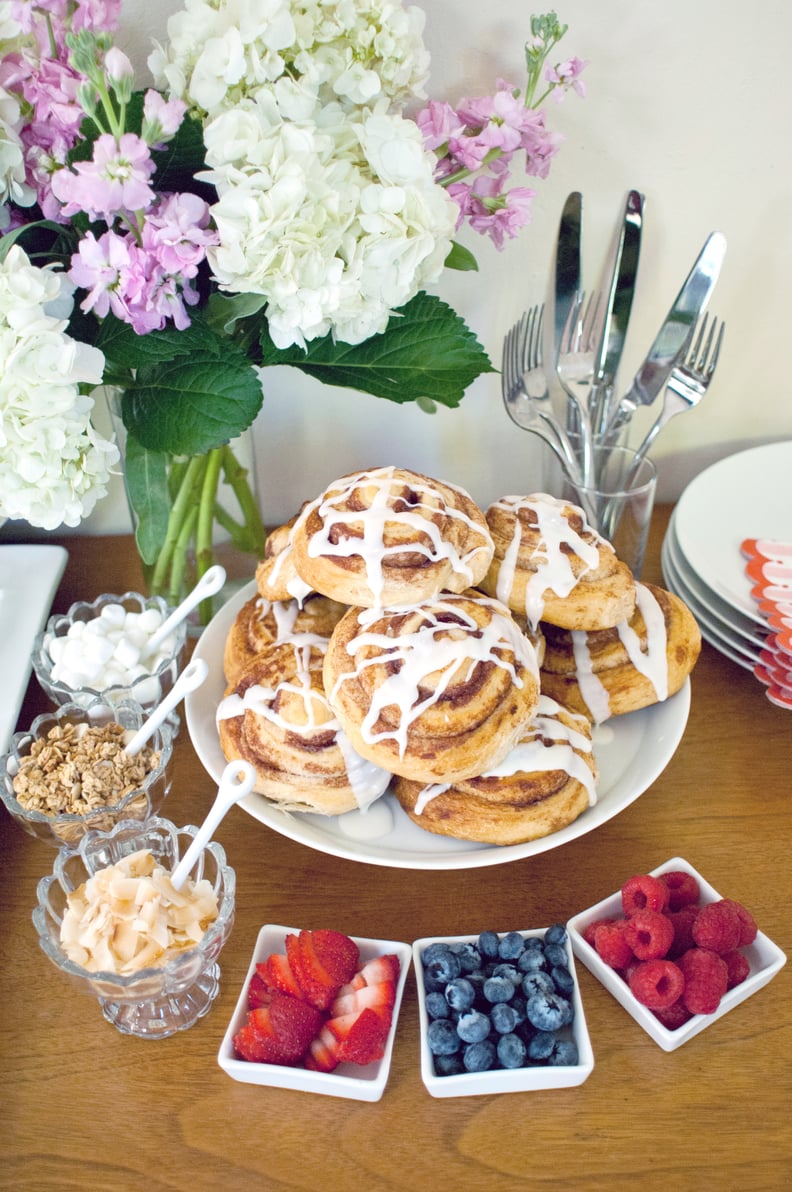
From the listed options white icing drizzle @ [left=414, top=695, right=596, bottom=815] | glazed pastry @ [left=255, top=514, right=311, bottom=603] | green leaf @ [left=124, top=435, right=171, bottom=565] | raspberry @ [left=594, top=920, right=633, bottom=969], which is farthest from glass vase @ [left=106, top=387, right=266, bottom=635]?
raspberry @ [left=594, top=920, right=633, bottom=969]

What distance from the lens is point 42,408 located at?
84 centimetres

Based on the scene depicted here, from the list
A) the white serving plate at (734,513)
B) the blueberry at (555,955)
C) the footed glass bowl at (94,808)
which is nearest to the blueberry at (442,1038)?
the blueberry at (555,955)

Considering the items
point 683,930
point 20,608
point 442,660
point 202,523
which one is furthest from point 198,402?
point 683,930

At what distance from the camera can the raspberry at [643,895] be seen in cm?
90

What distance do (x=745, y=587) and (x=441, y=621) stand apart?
49 centimetres

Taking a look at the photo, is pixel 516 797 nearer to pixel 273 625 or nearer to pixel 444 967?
pixel 444 967

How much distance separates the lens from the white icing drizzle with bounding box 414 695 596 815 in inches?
38.2

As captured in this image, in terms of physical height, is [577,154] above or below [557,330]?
above

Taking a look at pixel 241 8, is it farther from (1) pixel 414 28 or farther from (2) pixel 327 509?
(2) pixel 327 509

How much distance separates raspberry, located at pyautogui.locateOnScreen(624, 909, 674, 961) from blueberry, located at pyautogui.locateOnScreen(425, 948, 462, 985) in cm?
16

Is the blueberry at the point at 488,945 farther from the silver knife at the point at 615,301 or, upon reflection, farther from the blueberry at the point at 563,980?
the silver knife at the point at 615,301

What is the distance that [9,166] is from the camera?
2.72ft

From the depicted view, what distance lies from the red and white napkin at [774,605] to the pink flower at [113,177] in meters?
0.85

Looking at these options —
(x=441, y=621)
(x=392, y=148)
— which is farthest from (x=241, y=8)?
(x=441, y=621)
